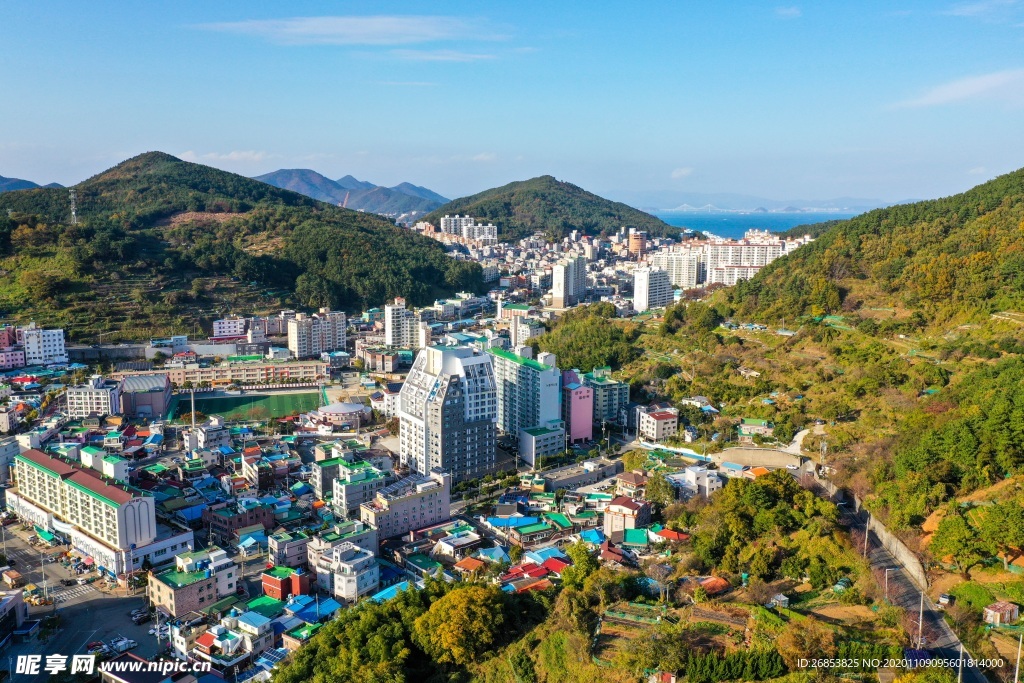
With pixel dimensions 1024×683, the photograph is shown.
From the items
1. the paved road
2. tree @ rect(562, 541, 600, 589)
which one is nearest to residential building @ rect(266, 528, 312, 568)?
tree @ rect(562, 541, 600, 589)

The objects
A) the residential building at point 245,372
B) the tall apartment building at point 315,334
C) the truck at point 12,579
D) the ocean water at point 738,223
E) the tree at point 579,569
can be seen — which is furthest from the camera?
the ocean water at point 738,223

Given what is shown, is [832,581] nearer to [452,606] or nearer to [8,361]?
[452,606]

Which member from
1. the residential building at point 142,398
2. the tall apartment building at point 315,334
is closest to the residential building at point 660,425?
the residential building at point 142,398

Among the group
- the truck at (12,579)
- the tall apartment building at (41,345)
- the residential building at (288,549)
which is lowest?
the truck at (12,579)

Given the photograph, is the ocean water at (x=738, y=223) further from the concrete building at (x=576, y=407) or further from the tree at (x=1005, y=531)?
the tree at (x=1005, y=531)

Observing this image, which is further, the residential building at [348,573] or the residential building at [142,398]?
the residential building at [142,398]

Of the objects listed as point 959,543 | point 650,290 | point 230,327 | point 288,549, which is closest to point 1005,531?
point 959,543

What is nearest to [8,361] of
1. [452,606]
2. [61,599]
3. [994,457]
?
[61,599]

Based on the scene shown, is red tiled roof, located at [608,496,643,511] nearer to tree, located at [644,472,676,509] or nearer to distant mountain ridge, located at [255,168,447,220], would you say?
tree, located at [644,472,676,509]
